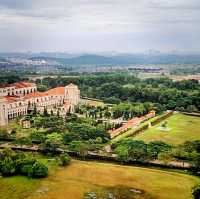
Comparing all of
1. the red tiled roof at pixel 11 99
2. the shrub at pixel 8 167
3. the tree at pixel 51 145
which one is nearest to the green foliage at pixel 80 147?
the tree at pixel 51 145

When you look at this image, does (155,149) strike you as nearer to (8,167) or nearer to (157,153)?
(157,153)

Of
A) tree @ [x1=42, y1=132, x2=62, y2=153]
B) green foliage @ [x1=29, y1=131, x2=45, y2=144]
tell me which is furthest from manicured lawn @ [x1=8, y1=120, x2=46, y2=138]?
tree @ [x1=42, y1=132, x2=62, y2=153]

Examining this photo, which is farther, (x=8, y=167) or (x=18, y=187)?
(x=8, y=167)

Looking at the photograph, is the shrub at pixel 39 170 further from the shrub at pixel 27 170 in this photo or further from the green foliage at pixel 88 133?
the green foliage at pixel 88 133

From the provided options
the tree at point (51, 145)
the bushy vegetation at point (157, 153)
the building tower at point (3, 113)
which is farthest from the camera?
the building tower at point (3, 113)

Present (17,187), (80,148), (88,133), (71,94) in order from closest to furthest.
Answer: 1. (17,187)
2. (80,148)
3. (88,133)
4. (71,94)

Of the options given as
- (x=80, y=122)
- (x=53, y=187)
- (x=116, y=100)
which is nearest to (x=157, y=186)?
(x=53, y=187)

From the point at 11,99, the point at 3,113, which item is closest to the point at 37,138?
the point at 3,113
